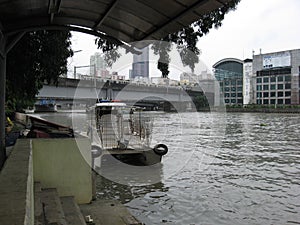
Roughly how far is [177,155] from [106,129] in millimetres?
3412

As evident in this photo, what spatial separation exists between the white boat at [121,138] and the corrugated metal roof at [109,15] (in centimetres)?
544

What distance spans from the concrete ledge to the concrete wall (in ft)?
4.33

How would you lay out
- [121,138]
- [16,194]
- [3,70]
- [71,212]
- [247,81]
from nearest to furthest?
[16,194], [71,212], [3,70], [121,138], [247,81]

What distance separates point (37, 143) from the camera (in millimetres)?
5035

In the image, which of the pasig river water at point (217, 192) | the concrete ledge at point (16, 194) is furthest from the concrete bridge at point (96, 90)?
the concrete ledge at point (16, 194)

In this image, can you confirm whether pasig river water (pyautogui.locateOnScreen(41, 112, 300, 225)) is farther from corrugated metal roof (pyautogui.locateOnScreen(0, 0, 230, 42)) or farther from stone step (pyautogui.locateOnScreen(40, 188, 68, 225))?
corrugated metal roof (pyautogui.locateOnScreen(0, 0, 230, 42))

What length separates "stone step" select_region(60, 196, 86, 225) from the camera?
4293 mm

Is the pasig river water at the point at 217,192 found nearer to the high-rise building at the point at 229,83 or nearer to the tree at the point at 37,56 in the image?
the tree at the point at 37,56

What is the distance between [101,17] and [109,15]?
189mm

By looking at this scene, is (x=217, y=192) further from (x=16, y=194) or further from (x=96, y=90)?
(x=96, y=90)

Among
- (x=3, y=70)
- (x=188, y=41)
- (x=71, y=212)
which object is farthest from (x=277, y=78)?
(x=71, y=212)

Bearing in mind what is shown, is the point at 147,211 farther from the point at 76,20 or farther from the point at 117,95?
the point at 117,95

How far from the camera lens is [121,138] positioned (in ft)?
40.4

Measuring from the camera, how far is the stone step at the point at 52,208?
3809mm
